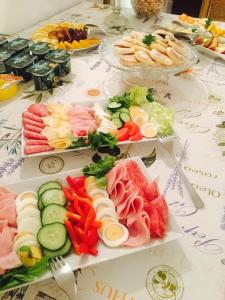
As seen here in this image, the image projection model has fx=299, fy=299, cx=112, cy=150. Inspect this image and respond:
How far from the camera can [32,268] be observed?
564 millimetres

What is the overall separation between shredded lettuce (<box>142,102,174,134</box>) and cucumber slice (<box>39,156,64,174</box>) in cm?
32

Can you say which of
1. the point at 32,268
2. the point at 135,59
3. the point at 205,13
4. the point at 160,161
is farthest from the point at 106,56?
the point at 205,13

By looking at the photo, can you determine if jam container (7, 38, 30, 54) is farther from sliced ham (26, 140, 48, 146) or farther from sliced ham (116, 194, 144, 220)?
sliced ham (116, 194, 144, 220)

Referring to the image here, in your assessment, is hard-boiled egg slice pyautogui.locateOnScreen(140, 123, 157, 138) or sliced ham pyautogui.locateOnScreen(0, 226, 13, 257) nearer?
sliced ham pyautogui.locateOnScreen(0, 226, 13, 257)

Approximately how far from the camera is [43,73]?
1.13 m

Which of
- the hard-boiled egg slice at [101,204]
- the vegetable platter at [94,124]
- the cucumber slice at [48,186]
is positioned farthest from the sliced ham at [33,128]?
the hard-boiled egg slice at [101,204]

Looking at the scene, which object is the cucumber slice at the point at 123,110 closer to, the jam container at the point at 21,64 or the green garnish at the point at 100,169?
the green garnish at the point at 100,169

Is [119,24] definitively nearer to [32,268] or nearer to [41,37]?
[41,37]

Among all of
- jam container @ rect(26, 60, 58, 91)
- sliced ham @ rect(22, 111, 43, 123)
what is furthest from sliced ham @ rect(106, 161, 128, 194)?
jam container @ rect(26, 60, 58, 91)

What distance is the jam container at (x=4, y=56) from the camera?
3.87 feet

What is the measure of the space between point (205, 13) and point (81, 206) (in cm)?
265

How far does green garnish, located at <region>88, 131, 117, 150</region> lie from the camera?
865 mm

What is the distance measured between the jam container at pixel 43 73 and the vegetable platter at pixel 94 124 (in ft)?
0.68

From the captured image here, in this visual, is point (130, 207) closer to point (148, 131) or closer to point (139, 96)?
point (148, 131)
